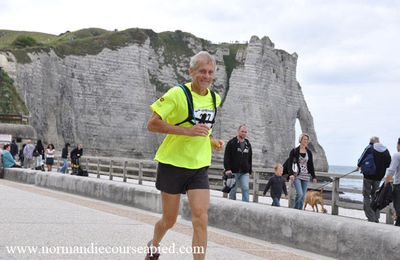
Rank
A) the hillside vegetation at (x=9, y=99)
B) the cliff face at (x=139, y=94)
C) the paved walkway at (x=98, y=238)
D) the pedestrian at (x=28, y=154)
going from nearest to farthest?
the paved walkway at (x=98, y=238) → the pedestrian at (x=28, y=154) → the hillside vegetation at (x=9, y=99) → the cliff face at (x=139, y=94)

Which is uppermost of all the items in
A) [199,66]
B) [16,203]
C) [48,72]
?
[48,72]

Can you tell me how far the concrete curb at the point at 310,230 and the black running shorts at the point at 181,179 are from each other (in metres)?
2.33

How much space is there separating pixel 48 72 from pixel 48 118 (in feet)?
19.6

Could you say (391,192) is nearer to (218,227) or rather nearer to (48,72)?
(218,227)

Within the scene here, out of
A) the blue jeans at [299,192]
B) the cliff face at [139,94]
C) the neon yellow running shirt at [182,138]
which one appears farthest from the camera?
the cliff face at [139,94]

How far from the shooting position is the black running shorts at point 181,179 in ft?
18.6

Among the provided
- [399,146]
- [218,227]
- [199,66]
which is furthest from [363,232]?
[399,146]

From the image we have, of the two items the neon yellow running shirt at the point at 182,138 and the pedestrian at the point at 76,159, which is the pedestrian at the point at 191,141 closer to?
the neon yellow running shirt at the point at 182,138

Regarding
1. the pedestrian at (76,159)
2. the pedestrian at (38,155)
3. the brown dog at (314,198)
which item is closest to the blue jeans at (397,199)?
the brown dog at (314,198)

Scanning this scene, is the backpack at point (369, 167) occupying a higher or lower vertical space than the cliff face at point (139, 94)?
lower

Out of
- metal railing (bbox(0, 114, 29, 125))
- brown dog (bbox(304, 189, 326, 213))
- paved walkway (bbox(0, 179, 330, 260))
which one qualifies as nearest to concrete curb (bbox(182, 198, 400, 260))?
paved walkway (bbox(0, 179, 330, 260))

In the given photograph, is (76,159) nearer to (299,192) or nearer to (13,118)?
(299,192)

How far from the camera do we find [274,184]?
47.5 feet

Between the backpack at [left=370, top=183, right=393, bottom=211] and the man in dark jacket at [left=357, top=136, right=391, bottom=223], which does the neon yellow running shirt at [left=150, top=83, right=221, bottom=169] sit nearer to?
the backpack at [left=370, top=183, right=393, bottom=211]
